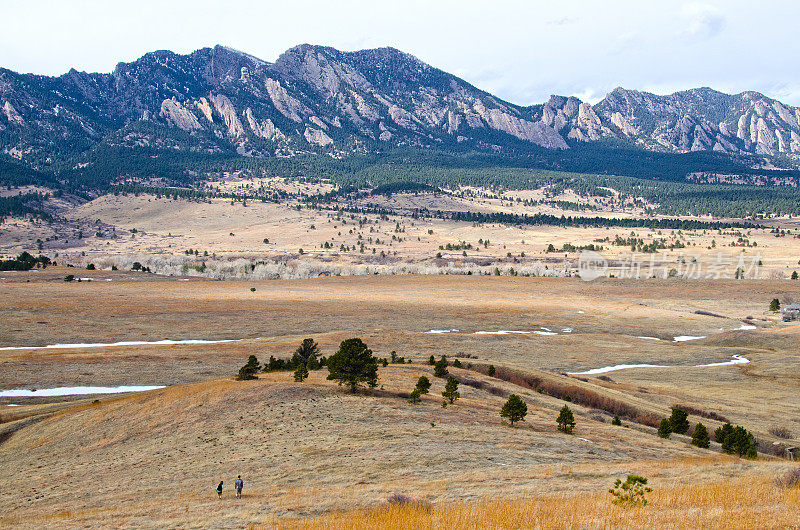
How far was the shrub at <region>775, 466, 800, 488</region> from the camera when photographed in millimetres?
18797

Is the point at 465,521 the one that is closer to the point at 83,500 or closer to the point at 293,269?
the point at 83,500

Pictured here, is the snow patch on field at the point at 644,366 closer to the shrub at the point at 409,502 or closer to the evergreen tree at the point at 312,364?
the evergreen tree at the point at 312,364

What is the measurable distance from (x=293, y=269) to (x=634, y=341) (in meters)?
110

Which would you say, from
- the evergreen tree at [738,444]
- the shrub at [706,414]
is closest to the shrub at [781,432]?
the shrub at [706,414]

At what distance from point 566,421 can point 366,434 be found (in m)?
11.0

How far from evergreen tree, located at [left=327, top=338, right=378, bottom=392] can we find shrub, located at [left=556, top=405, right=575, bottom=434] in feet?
38.6

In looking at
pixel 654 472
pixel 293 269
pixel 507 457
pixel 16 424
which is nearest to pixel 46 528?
pixel 507 457

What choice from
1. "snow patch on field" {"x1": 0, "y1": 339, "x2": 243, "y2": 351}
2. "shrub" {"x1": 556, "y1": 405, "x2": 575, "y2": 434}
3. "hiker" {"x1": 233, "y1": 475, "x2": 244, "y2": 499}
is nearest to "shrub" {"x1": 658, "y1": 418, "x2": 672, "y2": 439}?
"shrub" {"x1": 556, "y1": 405, "x2": 575, "y2": 434}

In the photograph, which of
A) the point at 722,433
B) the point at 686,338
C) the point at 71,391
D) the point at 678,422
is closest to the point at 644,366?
the point at 686,338

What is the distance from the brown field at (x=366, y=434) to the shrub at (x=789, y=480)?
1.61 feet

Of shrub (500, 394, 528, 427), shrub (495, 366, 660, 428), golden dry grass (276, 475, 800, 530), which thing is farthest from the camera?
shrub (495, 366, 660, 428)

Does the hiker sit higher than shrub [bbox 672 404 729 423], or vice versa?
the hiker

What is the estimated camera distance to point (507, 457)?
80.0 feet

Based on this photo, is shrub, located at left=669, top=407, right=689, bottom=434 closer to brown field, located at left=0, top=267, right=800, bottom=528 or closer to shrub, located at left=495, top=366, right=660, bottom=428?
brown field, located at left=0, top=267, right=800, bottom=528
